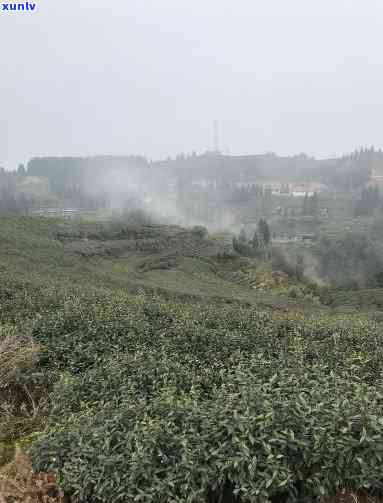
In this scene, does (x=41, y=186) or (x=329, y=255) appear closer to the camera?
(x=329, y=255)

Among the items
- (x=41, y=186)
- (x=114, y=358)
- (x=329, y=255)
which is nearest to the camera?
(x=114, y=358)

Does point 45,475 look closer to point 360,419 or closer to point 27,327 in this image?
point 360,419

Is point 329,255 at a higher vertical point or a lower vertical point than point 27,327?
lower

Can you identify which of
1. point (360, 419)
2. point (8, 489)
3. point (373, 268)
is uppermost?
point (360, 419)

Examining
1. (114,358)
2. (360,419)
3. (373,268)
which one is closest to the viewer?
(360,419)

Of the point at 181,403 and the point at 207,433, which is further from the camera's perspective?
the point at 181,403

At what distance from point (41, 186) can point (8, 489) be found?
654 ft

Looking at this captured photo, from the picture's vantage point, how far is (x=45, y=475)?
4.02 meters

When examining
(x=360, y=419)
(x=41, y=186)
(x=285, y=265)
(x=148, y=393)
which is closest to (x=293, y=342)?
(x=148, y=393)

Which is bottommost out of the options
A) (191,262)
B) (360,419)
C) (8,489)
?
(191,262)

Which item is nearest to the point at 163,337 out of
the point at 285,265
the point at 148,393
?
the point at 148,393

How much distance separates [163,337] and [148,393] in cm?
179

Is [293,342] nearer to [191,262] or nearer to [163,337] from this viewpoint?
[163,337]

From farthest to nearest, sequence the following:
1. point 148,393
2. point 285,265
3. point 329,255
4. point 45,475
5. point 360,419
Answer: point 329,255, point 285,265, point 148,393, point 45,475, point 360,419
